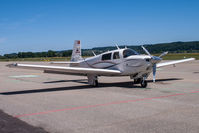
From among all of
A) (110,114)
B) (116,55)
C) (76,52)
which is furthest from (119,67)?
(110,114)

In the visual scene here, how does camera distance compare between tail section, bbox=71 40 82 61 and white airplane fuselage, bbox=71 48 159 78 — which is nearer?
white airplane fuselage, bbox=71 48 159 78

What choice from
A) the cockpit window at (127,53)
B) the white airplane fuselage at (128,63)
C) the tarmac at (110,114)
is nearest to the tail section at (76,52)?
the white airplane fuselage at (128,63)

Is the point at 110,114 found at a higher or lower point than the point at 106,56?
lower

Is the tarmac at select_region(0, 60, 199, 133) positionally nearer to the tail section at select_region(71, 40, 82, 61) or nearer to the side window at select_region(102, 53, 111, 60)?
the side window at select_region(102, 53, 111, 60)

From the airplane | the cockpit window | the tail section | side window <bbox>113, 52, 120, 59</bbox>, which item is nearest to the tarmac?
the airplane

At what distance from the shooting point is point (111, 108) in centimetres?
756

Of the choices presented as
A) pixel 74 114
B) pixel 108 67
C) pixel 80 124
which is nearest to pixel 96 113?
pixel 74 114

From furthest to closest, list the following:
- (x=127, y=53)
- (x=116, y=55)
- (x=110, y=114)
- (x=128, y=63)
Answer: (x=116, y=55) < (x=127, y=53) < (x=128, y=63) < (x=110, y=114)

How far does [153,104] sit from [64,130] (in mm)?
3745

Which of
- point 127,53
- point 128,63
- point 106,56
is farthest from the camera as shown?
point 106,56

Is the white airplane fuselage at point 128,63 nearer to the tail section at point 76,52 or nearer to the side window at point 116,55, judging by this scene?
the side window at point 116,55

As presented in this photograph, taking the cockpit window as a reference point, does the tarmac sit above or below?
below

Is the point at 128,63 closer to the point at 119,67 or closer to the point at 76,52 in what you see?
the point at 119,67

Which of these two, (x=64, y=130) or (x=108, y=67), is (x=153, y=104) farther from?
(x=108, y=67)
